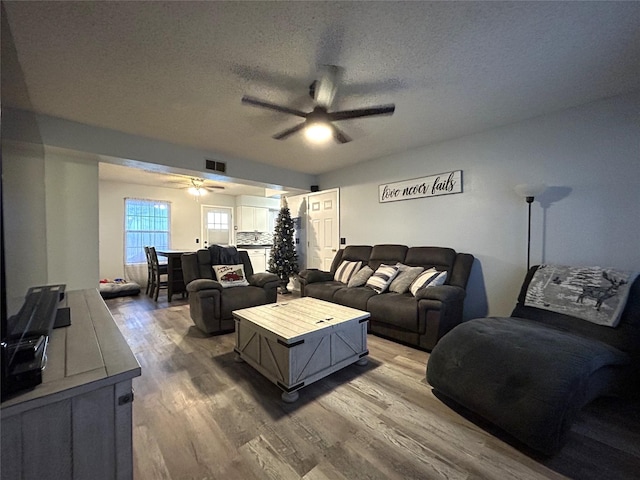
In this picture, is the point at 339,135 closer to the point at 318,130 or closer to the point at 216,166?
the point at 318,130

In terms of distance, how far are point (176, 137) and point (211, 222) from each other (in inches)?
175

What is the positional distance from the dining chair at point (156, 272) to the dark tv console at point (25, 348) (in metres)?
3.81

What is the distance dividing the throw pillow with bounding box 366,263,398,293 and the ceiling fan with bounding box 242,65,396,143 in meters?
1.95

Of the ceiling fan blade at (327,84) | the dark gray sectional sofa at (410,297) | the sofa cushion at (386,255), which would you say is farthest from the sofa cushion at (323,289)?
the ceiling fan blade at (327,84)

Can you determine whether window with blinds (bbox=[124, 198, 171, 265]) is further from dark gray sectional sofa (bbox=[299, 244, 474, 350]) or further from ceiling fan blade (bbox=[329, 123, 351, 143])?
ceiling fan blade (bbox=[329, 123, 351, 143])

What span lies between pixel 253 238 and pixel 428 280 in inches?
238

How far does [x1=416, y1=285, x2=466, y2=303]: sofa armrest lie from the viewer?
8.72 feet

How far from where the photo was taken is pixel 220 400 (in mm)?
1895

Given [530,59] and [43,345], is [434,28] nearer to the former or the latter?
[530,59]

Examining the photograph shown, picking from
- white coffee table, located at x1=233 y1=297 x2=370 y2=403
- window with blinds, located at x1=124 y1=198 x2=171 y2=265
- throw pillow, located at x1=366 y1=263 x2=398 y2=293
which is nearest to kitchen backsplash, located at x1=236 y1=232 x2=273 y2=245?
window with blinds, located at x1=124 y1=198 x2=171 y2=265

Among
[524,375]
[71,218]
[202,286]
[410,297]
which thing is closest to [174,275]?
[71,218]

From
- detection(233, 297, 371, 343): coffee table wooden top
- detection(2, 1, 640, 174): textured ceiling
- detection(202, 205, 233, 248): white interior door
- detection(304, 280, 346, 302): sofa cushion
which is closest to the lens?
detection(2, 1, 640, 174): textured ceiling

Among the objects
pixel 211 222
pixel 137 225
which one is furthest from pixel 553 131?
pixel 137 225

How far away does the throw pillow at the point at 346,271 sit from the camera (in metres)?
4.05
